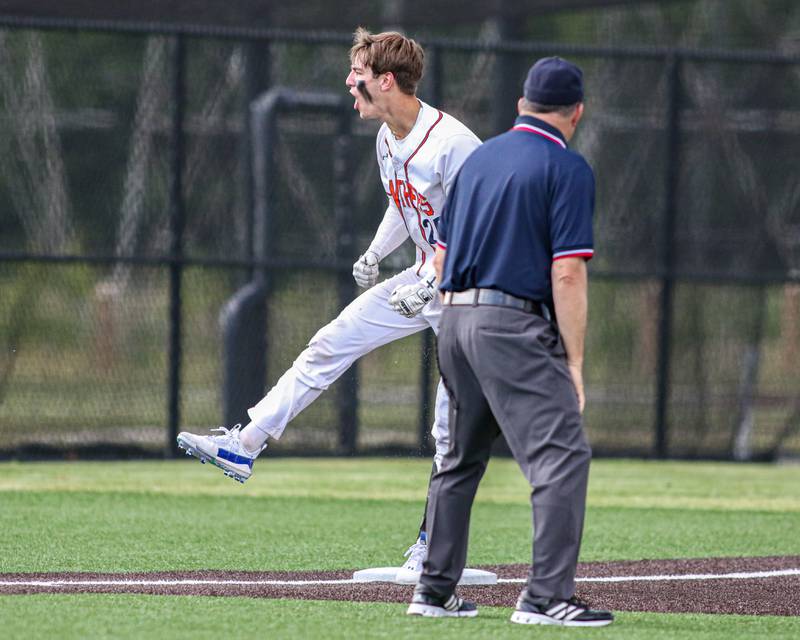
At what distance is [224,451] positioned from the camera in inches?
274

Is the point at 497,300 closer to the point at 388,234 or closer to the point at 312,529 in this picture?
the point at 388,234

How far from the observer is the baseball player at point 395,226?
6.68m

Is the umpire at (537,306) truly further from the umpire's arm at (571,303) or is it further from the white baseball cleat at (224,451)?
the white baseball cleat at (224,451)

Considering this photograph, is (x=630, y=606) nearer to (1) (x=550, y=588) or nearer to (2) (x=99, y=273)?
(1) (x=550, y=588)

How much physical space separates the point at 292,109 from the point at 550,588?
797 centimetres

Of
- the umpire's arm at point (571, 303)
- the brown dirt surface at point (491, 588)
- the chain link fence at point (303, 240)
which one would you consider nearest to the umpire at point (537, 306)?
the umpire's arm at point (571, 303)

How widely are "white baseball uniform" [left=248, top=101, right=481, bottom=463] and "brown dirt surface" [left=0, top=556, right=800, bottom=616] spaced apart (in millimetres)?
663

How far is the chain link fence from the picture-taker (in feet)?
40.1

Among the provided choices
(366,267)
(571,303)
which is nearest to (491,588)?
(366,267)

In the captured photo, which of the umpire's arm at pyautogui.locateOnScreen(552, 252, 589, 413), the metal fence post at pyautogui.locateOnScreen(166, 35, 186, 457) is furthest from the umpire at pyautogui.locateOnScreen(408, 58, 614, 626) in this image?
the metal fence post at pyautogui.locateOnScreen(166, 35, 186, 457)

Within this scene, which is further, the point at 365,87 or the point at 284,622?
the point at 365,87

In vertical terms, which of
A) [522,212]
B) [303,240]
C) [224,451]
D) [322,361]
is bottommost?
[224,451]

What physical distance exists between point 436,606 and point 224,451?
160 cm

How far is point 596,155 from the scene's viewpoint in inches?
559
